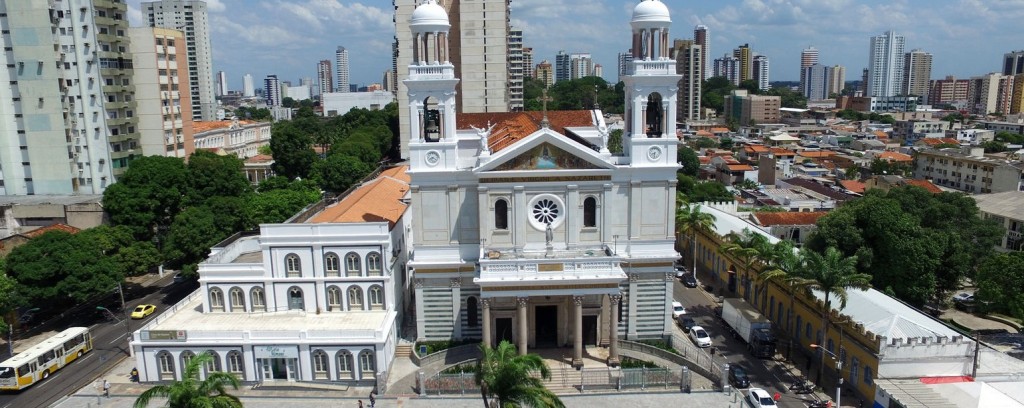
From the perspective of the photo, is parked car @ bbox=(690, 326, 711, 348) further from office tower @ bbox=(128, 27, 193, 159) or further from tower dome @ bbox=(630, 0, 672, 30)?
office tower @ bbox=(128, 27, 193, 159)

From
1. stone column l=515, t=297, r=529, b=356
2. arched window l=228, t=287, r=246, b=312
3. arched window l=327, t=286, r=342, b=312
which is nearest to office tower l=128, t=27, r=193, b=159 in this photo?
arched window l=228, t=287, r=246, b=312

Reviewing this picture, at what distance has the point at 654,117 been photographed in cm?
4009

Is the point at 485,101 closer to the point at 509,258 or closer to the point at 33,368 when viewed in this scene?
the point at 509,258

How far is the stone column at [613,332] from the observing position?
3719cm

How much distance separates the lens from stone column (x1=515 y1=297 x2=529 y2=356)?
3719cm

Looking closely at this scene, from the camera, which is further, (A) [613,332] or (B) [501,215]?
(B) [501,215]

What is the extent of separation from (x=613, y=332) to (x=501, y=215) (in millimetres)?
8823

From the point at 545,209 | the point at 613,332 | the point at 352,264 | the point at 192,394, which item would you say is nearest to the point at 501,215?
the point at 545,209

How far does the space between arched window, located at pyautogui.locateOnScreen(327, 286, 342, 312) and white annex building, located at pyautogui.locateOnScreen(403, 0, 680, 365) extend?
4.70 meters

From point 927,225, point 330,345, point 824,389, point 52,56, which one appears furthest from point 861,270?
point 52,56

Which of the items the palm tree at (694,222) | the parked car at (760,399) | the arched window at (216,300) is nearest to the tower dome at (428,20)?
the arched window at (216,300)

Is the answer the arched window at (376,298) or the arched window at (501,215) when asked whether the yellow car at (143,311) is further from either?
the arched window at (501,215)

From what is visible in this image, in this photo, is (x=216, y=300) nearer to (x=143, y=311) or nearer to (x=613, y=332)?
(x=143, y=311)

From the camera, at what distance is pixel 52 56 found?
200 feet
